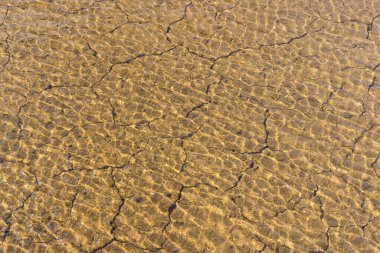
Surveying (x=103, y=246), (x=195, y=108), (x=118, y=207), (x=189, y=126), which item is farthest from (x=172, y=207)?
(x=195, y=108)

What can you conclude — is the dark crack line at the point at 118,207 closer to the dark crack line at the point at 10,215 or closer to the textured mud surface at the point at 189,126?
the textured mud surface at the point at 189,126

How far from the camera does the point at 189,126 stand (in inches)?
146

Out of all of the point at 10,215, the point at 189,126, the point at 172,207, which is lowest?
the point at 10,215

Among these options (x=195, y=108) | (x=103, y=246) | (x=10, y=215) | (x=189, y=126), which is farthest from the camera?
(x=195, y=108)

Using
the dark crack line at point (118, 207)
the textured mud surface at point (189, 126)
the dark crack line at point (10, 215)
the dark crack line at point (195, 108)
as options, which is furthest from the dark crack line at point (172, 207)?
the dark crack line at point (10, 215)

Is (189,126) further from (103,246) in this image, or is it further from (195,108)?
(103,246)

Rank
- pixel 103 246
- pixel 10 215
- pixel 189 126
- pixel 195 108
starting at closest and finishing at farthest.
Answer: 1. pixel 103 246
2. pixel 10 215
3. pixel 189 126
4. pixel 195 108

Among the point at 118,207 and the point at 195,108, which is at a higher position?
the point at 195,108

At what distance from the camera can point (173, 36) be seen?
4.36 metres

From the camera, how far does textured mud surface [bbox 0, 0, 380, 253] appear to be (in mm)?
3168

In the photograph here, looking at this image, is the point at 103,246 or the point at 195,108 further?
the point at 195,108

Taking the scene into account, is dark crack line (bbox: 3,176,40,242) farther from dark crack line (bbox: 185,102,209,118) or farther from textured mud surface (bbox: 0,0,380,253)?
dark crack line (bbox: 185,102,209,118)

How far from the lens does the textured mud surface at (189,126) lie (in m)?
3.17

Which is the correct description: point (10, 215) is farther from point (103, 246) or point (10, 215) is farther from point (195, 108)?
point (195, 108)
